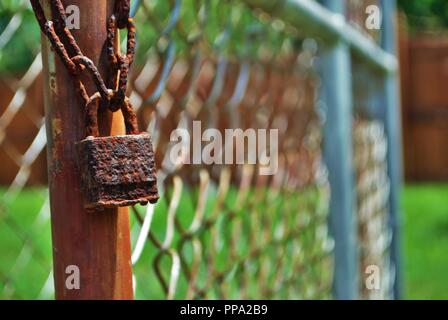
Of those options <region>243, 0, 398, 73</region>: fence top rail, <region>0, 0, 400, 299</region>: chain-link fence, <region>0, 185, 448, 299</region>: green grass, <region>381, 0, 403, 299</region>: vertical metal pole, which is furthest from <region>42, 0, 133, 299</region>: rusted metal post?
<region>381, 0, 403, 299</region>: vertical metal pole

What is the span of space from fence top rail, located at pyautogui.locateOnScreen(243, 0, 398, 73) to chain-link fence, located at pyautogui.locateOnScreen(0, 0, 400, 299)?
4 cm

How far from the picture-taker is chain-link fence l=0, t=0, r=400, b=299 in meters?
1.11

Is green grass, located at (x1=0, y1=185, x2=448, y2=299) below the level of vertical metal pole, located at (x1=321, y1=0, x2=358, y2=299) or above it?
below

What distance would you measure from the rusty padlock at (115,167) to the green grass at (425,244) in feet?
10.1

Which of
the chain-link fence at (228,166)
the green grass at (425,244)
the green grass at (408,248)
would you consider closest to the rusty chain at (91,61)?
the chain-link fence at (228,166)

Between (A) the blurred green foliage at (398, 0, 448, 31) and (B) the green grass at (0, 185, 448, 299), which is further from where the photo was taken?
(A) the blurred green foliage at (398, 0, 448, 31)

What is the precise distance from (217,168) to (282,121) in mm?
308

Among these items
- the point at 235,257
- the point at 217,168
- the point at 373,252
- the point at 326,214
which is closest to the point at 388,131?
the point at 373,252

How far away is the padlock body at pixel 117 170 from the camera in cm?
68
